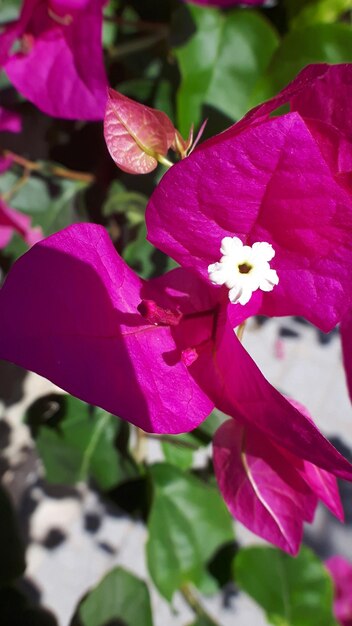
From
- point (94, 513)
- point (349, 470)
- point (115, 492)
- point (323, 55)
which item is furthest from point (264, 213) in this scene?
point (94, 513)

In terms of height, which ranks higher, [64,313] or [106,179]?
[64,313]

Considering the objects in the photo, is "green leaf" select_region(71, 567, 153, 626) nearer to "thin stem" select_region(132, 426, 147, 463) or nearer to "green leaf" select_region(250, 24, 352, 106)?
"thin stem" select_region(132, 426, 147, 463)

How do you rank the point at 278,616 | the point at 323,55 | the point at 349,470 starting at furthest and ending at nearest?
the point at 278,616 < the point at 323,55 < the point at 349,470

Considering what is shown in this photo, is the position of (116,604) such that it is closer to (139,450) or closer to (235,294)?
(139,450)

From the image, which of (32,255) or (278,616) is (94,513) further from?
(32,255)

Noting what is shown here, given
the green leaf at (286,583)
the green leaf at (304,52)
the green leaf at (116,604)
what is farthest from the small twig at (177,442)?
the green leaf at (304,52)

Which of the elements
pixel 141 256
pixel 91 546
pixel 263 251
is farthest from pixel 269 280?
pixel 91 546

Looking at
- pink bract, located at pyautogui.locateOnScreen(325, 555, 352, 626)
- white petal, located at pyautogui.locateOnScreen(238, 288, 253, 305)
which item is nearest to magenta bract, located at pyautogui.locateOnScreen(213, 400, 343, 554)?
white petal, located at pyautogui.locateOnScreen(238, 288, 253, 305)
